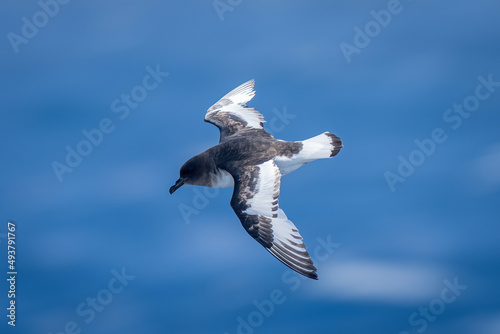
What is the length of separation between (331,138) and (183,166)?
260cm

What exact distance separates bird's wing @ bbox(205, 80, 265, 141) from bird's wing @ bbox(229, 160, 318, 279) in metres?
2.31

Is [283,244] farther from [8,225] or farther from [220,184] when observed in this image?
[8,225]

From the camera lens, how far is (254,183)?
10.7m

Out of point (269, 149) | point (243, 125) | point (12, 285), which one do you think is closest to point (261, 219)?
point (269, 149)

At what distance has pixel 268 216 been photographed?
10.2m

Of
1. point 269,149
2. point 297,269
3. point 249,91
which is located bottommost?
point 297,269

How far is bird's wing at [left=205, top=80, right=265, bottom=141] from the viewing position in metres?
13.4

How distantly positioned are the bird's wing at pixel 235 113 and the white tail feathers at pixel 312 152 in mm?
1736

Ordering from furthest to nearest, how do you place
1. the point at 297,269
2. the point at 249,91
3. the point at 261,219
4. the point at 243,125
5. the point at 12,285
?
the point at 249,91 < the point at 243,125 < the point at 12,285 < the point at 261,219 < the point at 297,269

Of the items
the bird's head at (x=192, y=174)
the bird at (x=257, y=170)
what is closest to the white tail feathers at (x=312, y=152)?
the bird at (x=257, y=170)

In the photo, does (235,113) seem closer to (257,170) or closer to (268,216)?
(257,170)

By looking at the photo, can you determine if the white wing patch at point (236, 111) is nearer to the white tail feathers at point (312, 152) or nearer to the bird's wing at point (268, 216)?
the white tail feathers at point (312, 152)

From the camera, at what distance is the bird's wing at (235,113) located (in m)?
13.4

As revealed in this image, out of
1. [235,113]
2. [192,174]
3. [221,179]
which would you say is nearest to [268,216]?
[221,179]
